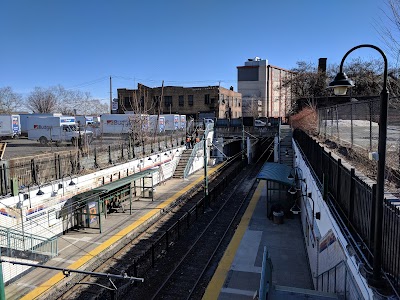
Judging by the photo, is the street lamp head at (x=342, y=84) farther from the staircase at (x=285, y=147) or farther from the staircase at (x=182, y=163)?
the staircase at (x=182, y=163)

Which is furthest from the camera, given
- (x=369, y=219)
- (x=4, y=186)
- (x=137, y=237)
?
(x=137, y=237)

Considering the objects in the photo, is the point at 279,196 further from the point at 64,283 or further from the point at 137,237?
the point at 64,283

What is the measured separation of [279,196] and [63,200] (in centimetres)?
1254

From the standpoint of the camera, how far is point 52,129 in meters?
39.9

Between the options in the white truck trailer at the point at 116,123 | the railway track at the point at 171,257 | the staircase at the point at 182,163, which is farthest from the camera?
the white truck trailer at the point at 116,123

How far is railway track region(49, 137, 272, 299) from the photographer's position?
12.5 metres

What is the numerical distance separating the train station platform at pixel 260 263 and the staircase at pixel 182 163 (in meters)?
14.1

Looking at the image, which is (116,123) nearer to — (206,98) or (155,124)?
(155,124)

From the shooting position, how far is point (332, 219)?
26.4 feet

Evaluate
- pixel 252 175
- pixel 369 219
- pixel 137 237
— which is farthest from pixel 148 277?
pixel 252 175

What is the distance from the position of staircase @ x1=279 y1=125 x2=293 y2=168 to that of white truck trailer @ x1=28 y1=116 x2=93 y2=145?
2197 cm

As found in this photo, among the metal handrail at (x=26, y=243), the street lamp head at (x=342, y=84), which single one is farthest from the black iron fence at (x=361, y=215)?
the metal handrail at (x=26, y=243)

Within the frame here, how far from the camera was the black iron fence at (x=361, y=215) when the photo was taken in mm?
5047

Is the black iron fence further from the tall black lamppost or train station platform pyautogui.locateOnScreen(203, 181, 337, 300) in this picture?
train station platform pyautogui.locateOnScreen(203, 181, 337, 300)
